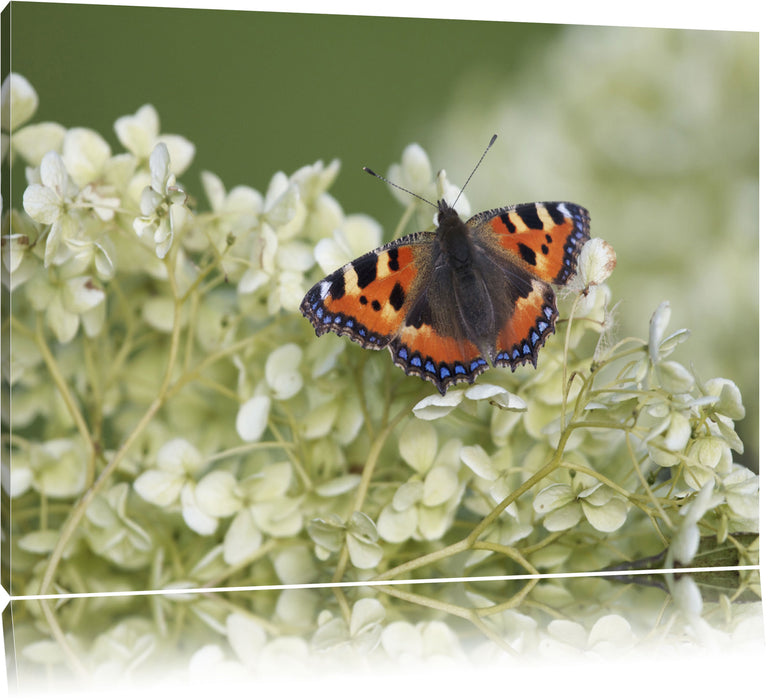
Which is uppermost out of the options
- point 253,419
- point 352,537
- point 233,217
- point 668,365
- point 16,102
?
point 16,102

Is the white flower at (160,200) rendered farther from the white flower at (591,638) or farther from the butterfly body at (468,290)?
the white flower at (591,638)

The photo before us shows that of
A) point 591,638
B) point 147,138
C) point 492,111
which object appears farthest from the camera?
point 492,111

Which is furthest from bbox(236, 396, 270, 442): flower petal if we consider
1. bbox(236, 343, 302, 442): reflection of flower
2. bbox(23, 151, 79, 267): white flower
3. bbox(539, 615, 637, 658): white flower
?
bbox(539, 615, 637, 658): white flower

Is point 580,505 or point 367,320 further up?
point 367,320

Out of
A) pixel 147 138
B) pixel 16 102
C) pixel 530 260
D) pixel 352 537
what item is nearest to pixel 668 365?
pixel 530 260

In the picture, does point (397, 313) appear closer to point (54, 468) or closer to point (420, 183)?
point (420, 183)

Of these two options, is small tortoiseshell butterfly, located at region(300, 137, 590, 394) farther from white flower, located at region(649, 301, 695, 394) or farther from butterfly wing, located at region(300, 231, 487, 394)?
white flower, located at region(649, 301, 695, 394)

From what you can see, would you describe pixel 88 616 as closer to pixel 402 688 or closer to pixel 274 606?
pixel 274 606
